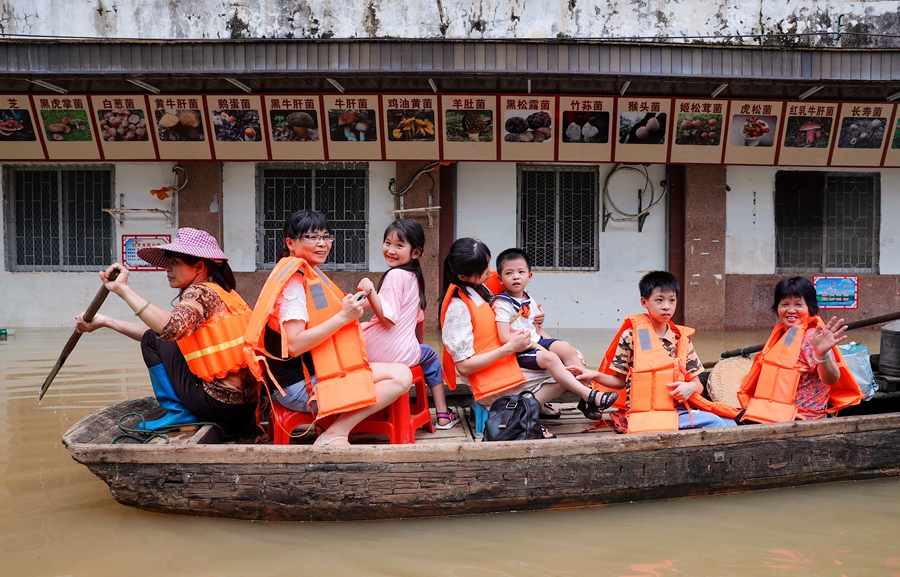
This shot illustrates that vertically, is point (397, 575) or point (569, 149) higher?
point (569, 149)

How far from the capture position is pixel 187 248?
11.7 ft

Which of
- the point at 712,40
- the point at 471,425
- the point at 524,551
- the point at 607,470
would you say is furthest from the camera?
the point at 712,40

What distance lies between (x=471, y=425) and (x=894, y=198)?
8506mm

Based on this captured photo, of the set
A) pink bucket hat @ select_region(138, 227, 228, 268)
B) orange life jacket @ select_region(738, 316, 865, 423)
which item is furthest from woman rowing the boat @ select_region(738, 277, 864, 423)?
pink bucket hat @ select_region(138, 227, 228, 268)

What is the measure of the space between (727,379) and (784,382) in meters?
0.83

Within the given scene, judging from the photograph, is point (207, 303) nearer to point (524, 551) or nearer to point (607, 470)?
point (524, 551)

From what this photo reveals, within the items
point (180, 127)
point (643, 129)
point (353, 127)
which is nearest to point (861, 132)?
point (643, 129)

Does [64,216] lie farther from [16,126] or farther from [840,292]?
[840,292]

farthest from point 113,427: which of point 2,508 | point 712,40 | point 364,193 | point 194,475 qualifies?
point 712,40

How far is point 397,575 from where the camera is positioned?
2.86 meters

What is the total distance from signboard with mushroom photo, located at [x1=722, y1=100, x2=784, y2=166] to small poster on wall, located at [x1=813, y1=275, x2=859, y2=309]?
1902 mm

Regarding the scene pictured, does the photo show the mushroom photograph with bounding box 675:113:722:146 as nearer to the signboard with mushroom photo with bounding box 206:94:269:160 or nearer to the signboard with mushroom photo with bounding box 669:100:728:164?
the signboard with mushroom photo with bounding box 669:100:728:164

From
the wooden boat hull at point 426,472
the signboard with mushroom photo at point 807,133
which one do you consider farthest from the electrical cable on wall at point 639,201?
the wooden boat hull at point 426,472

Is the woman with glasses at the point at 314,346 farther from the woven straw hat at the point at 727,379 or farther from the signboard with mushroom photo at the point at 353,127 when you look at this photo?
the signboard with mushroom photo at the point at 353,127
